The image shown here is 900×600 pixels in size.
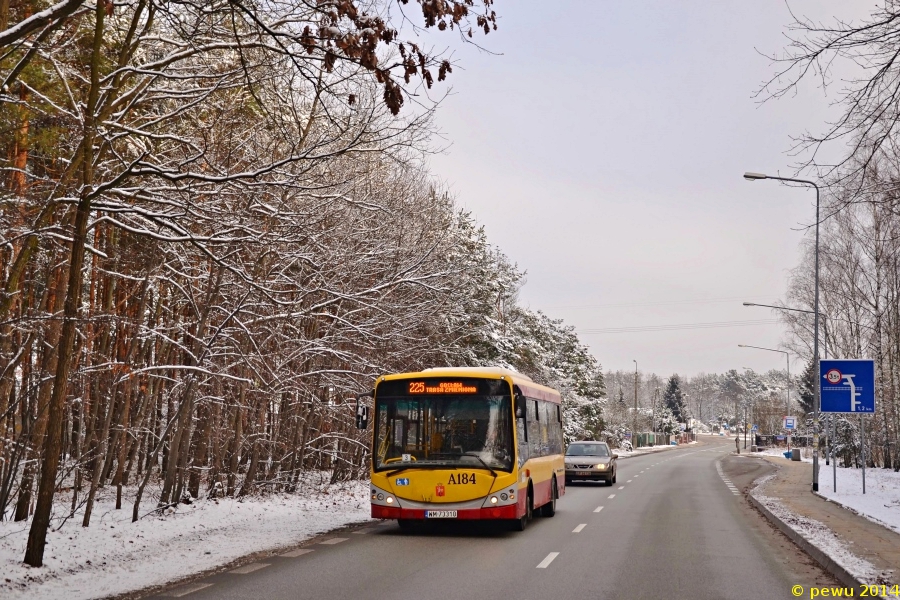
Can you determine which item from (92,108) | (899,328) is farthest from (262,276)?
(899,328)

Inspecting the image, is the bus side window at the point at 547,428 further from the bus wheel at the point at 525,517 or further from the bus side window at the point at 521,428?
the bus side window at the point at 521,428

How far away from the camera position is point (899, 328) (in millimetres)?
38062

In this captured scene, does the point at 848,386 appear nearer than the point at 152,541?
No

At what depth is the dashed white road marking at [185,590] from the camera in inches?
374

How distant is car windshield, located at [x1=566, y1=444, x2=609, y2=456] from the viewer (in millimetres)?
34281

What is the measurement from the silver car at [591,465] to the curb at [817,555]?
12.3m

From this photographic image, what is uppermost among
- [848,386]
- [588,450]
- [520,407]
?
[848,386]

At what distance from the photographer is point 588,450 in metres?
34.7

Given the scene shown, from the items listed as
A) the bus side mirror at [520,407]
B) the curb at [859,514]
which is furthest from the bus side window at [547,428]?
the curb at [859,514]

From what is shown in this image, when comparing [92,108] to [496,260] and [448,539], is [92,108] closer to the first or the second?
[448,539]

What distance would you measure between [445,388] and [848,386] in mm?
15367

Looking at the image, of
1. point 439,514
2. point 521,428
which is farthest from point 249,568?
point 521,428

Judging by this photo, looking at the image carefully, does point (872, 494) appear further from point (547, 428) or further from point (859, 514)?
point (547, 428)

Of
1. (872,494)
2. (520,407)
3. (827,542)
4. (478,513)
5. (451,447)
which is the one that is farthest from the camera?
(872,494)
